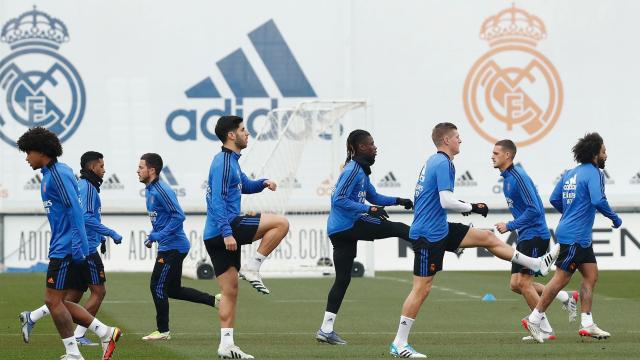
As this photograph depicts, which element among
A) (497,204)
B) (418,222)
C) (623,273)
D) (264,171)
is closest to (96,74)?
(264,171)

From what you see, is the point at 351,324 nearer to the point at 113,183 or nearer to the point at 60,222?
the point at 60,222

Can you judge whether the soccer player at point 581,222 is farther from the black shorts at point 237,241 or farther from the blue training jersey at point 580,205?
the black shorts at point 237,241

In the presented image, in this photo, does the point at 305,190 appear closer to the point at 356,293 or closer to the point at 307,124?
the point at 307,124

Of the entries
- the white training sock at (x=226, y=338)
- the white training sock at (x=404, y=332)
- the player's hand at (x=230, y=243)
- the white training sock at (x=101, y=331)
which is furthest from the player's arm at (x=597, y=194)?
the white training sock at (x=101, y=331)

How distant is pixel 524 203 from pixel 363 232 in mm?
1735

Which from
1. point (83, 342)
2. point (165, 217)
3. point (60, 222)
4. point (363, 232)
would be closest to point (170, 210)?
point (165, 217)

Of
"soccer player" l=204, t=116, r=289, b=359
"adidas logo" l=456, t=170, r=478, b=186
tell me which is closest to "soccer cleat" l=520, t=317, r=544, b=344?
"soccer player" l=204, t=116, r=289, b=359

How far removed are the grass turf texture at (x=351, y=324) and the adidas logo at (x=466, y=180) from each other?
6834mm

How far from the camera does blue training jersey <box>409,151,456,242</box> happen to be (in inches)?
500

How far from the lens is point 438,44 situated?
3459 centimetres

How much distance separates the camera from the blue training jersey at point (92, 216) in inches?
594

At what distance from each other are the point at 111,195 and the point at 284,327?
18141mm

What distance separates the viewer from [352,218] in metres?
14.5

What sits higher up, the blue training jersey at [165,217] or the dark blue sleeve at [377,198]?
the dark blue sleeve at [377,198]
